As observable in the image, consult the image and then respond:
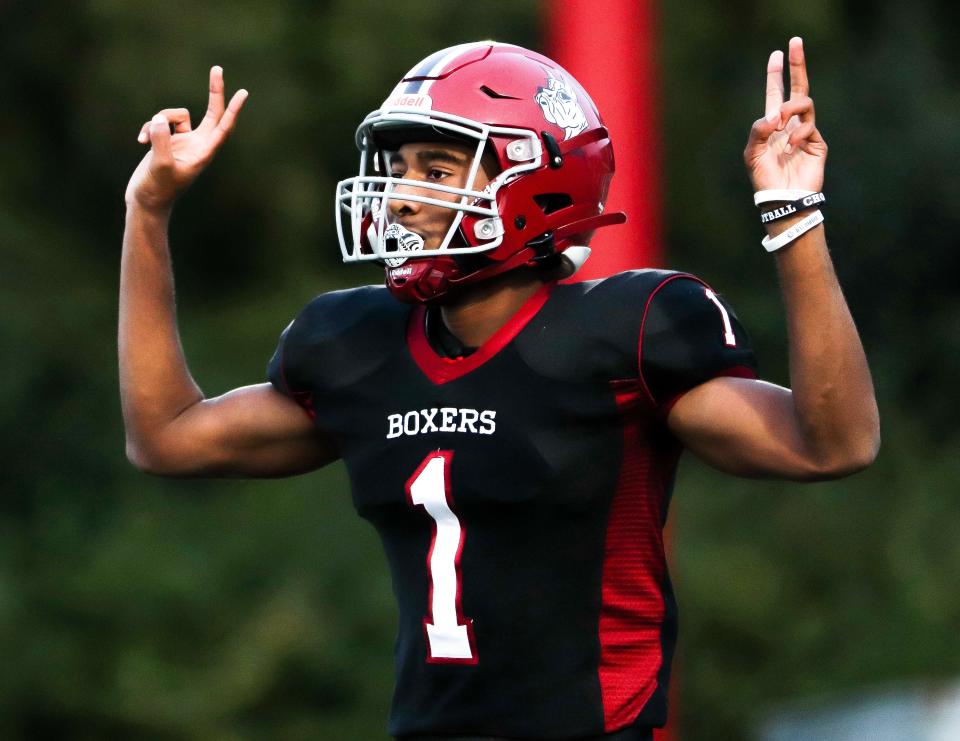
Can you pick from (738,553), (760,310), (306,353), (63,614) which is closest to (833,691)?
(738,553)

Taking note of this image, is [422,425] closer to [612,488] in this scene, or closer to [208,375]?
[612,488]

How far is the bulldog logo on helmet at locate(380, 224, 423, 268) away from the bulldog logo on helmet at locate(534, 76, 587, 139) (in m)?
0.29

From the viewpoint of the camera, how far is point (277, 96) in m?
7.25

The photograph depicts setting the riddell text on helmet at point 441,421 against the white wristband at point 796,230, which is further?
the riddell text on helmet at point 441,421

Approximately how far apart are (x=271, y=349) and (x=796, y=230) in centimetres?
505

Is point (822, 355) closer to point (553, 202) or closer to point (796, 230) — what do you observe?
point (796, 230)

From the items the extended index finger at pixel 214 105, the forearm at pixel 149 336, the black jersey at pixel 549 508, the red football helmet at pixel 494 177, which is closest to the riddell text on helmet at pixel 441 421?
the black jersey at pixel 549 508

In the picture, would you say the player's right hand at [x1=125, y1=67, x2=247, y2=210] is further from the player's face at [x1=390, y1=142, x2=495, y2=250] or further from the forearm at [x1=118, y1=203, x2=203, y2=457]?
the player's face at [x1=390, y1=142, x2=495, y2=250]

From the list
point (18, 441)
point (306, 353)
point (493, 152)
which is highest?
point (493, 152)

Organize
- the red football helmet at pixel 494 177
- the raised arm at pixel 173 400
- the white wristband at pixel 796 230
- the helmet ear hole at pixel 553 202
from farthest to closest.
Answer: the raised arm at pixel 173 400, the helmet ear hole at pixel 553 202, the red football helmet at pixel 494 177, the white wristband at pixel 796 230

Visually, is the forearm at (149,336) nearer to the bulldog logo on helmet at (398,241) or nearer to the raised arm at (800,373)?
the bulldog logo on helmet at (398,241)

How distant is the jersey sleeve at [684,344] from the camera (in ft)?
8.64

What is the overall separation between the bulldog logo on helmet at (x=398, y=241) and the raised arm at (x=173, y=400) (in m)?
0.36

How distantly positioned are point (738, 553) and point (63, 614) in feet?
8.34
